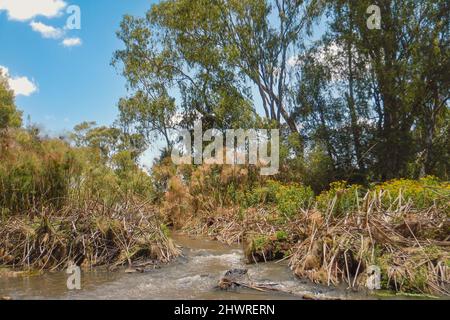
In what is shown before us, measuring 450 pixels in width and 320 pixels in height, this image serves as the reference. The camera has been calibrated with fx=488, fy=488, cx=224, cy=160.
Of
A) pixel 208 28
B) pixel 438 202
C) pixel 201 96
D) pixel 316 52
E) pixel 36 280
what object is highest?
pixel 208 28

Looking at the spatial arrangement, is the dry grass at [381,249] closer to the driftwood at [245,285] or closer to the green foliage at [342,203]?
the green foliage at [342,203]

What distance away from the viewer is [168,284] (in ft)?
23.9

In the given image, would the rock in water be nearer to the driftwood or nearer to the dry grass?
the driftwood

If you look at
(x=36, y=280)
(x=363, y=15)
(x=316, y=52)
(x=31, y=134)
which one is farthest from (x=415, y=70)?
(x=36, y=280)

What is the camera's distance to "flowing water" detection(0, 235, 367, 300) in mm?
6555

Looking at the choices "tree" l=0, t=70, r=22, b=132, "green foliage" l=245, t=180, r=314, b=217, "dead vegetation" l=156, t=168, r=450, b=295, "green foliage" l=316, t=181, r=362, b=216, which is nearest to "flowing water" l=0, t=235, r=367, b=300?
"dead vegetation" l=156, t=168, r=450, b=295

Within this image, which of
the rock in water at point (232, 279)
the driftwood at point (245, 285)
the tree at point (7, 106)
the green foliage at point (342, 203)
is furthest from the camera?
the tree at point (7, 106)

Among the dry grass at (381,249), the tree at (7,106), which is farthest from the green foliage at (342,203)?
the tree at (7,106)

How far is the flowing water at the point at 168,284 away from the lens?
6.55 metres

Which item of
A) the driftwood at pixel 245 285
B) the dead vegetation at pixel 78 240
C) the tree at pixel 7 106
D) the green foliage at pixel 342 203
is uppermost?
the tree at pixel 7 106

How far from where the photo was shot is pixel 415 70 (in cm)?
2041

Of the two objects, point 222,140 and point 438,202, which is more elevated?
point 222,140

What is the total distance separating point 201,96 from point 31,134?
14323 mm

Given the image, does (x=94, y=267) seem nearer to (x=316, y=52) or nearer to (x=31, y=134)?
(x=31, y=134)
